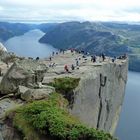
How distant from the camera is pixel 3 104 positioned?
1004 inches

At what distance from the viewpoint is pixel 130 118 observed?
9850 centimetres

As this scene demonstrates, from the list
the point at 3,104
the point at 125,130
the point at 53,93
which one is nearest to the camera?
the point at 3,104

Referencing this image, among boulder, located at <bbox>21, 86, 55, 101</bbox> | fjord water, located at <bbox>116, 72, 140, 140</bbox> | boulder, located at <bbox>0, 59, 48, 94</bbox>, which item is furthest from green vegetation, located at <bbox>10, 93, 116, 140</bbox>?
fjord water, located at <bbox>116, 72, 140, 140</bbox>

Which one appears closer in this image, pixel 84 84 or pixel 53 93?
pixel 53 93

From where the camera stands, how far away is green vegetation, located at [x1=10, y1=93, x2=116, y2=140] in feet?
63.1

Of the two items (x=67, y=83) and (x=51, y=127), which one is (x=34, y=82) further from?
(x=51, y=127)

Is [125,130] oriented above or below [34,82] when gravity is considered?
below

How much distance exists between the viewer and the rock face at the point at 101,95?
3419cm

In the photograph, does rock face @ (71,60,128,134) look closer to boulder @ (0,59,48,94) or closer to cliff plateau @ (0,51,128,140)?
cliff plateau @ (0,51,128,140)

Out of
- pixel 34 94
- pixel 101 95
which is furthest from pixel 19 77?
pixel 101 95

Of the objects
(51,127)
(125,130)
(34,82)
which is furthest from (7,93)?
(125,130)

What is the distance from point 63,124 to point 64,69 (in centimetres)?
2029

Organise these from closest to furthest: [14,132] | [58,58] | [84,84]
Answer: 1. [14,132]
2. [84,84]
3. [58,58]

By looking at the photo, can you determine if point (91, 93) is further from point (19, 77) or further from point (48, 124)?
point (48, 124)
